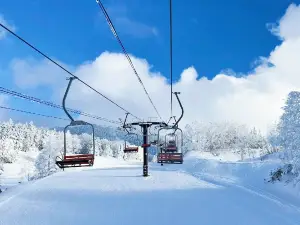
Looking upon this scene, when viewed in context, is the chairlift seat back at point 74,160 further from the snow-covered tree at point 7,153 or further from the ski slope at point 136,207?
the snow-covered tree at point 7,153

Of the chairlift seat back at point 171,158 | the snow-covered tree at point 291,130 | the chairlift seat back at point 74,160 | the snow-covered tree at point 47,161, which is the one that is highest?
the snow-covered tree at point 291,130

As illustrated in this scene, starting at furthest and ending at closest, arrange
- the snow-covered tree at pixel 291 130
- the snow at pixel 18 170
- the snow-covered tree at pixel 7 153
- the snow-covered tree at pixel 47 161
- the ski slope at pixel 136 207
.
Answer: the snow-covered tree at pixel 7 153 → the snow at pixel 18 170 → the snow-covered tree at pixel 47 161 → the snow-covered tree at pixel 291 130 → the ski slope at pixel 136 207

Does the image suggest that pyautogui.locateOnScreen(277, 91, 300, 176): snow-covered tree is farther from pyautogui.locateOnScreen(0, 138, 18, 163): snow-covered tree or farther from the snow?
pyautogui.locateOnScreen(0, 138, 18, 163): snow-covered tree

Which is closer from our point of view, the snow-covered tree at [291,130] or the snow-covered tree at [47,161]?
the snow-covered tree at [291,130]

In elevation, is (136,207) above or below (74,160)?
below

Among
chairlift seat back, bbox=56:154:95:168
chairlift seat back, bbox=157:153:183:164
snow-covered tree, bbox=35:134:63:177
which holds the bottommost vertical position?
snow-covered tree, bbox=35:134:63:177

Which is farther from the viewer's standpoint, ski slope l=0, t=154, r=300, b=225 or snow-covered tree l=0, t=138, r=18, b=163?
snow-covered tree l=0, t=138, r=18, b=163

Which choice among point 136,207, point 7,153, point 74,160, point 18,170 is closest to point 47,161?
point 18,170

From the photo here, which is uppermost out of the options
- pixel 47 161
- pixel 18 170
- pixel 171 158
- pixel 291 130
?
pixel 291 130

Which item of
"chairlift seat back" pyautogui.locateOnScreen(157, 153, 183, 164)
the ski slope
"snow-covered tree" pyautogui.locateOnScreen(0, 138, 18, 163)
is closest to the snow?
"snow-covered tree" pyautogui.locateOnScreen(0, 138, 18, 163)

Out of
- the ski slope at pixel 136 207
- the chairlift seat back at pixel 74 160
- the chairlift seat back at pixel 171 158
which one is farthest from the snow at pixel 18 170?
the ski slope at pixel 136 207

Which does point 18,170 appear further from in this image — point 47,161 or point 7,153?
point 47,161

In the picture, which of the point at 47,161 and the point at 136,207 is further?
the point at 47,161

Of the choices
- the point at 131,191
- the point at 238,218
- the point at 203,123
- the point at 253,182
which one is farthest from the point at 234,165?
the point at 203,123
